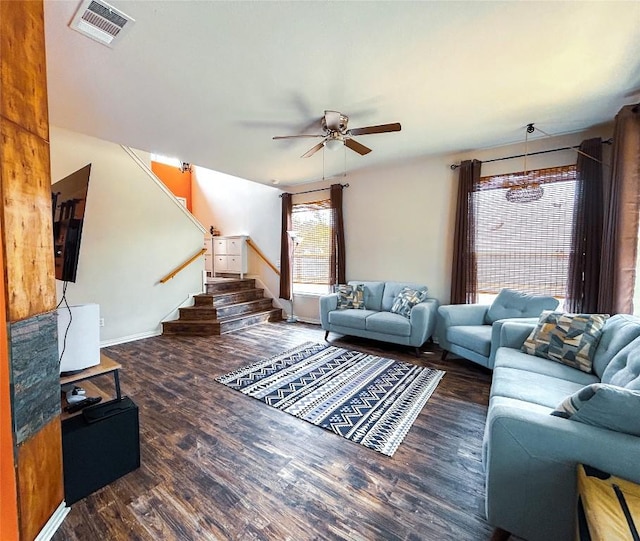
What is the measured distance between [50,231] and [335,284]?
3837 mm

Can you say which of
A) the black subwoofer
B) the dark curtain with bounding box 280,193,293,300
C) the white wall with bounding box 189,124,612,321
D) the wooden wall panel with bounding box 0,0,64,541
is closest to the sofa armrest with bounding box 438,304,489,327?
the white wall with bounding box 189,124,612,321

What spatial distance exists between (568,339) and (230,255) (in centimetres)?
599

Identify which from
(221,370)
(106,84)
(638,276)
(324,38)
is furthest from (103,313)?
(638,276)

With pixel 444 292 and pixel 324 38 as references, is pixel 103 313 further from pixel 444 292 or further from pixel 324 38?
pixel 444 292

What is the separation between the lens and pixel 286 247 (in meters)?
5.44

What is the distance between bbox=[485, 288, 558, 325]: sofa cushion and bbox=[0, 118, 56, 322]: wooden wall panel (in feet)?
12.9

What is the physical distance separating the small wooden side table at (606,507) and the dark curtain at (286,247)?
4.78 metres

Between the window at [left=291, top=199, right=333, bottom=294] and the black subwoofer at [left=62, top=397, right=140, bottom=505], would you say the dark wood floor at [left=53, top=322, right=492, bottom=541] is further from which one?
the window at [left=291, top=199, right=333, bottom=294]

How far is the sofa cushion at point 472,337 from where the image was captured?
2.87 metres

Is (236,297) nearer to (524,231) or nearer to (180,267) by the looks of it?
(180,267)

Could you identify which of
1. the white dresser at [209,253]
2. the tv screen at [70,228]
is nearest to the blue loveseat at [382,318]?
the tv screen at [70,228]

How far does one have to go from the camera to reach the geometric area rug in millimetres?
2125

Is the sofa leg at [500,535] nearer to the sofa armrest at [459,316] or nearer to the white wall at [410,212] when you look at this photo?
the sofa armrest at [459,316]

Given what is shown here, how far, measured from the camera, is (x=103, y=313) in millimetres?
3982
